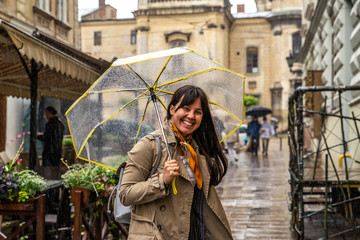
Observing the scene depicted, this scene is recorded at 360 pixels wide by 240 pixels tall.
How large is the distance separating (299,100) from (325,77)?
28.0 feet

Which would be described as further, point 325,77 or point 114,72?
point 325,77

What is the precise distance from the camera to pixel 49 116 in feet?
31.8

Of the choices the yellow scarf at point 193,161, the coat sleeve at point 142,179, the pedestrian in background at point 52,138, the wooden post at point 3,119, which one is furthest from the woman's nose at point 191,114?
the wooden post at point 3,119

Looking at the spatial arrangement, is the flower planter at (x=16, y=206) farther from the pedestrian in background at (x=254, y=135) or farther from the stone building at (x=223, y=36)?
the stone building at (x=223, y=36)

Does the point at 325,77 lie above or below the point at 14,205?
above

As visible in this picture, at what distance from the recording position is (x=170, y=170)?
9.32 ft

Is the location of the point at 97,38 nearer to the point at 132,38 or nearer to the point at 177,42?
the point at 132,38

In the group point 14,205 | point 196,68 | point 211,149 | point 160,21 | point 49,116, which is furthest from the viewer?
point 160,21

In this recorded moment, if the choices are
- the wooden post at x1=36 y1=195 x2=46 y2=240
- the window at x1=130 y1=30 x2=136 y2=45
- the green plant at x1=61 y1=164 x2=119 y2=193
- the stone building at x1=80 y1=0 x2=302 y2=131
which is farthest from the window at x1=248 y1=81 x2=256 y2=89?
the wooden post at x1=36 y1=195 x2=46 y2=240

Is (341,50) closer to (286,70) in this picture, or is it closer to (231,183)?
(231,183)

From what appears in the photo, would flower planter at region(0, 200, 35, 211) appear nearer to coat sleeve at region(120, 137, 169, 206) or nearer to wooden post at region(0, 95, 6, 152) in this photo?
coat sleeve at region(120, 137, 169, 206)

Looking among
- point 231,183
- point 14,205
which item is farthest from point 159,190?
point 231,183

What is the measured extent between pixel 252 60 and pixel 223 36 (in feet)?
14.7

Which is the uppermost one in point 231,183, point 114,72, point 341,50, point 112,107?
point 341,50
